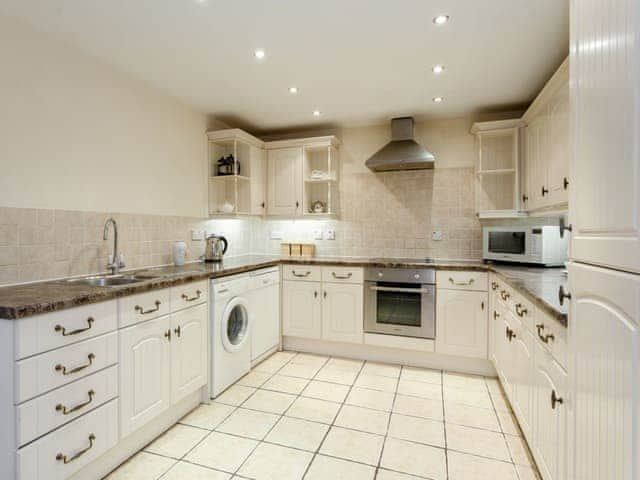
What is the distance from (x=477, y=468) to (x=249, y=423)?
132cm

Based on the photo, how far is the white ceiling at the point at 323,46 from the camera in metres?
1.75

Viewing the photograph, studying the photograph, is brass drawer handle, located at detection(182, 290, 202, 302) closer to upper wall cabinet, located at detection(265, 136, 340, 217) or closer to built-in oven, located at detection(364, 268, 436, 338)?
built-in oven, located at detection(364, 268, 436, 338)

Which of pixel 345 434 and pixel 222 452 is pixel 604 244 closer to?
pixel 345 434

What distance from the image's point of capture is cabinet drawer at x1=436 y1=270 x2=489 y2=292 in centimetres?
286

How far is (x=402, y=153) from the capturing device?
3205mm

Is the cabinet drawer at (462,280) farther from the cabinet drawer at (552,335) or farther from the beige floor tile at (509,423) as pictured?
the cabinet drawer at (552,335)

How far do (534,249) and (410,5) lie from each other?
196 centimetres

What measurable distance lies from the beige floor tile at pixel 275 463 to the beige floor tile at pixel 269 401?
1.31ft

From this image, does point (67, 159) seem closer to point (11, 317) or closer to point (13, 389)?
point (11, 317)

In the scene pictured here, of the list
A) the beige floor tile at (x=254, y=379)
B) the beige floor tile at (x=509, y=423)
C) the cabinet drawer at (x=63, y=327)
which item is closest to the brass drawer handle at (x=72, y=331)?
the cabinet drawer at (x=63, y=327)

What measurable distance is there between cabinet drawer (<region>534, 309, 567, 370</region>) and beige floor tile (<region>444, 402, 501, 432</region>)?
88 cm

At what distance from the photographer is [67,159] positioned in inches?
81.9

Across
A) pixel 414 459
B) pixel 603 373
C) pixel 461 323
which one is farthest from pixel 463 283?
pixel 603 373

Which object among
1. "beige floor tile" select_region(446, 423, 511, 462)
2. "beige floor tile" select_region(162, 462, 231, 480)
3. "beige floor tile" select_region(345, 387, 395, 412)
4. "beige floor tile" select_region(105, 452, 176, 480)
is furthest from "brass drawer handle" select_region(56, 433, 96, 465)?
"beige floor tile" select_region(446, 423, 511, 462)
